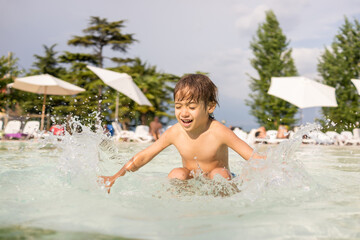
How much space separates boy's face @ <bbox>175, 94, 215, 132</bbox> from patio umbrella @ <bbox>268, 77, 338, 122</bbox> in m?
11.8

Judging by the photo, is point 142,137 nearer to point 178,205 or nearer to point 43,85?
point 43,85

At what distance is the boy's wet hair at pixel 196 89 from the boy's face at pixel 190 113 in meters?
0.03

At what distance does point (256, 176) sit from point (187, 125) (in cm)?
70

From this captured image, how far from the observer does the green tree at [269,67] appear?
954 inches

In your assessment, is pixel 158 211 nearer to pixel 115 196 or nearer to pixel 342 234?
pixel 115 196

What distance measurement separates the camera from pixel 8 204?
2.45 meters

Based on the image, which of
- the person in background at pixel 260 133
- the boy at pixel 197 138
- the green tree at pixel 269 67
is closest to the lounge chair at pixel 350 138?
the person in background at pixel 260 133

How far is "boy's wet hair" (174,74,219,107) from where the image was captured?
2863 millimetres

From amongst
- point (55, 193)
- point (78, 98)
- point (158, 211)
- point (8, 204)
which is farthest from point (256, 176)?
point (78, 98)

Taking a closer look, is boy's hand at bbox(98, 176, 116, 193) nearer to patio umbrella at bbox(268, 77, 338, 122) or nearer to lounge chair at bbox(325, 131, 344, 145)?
patio umbrella at bbox(268, 77, 338, 122)

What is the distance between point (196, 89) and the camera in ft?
9.41

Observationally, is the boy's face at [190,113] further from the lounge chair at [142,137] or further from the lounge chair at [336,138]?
the lounge chair at [336,138]

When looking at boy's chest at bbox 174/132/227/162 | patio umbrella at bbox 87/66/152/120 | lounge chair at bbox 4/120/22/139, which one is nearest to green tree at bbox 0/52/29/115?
lounge chair at bbox 4/120/22/139

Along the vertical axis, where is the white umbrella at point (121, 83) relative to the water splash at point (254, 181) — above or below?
above
